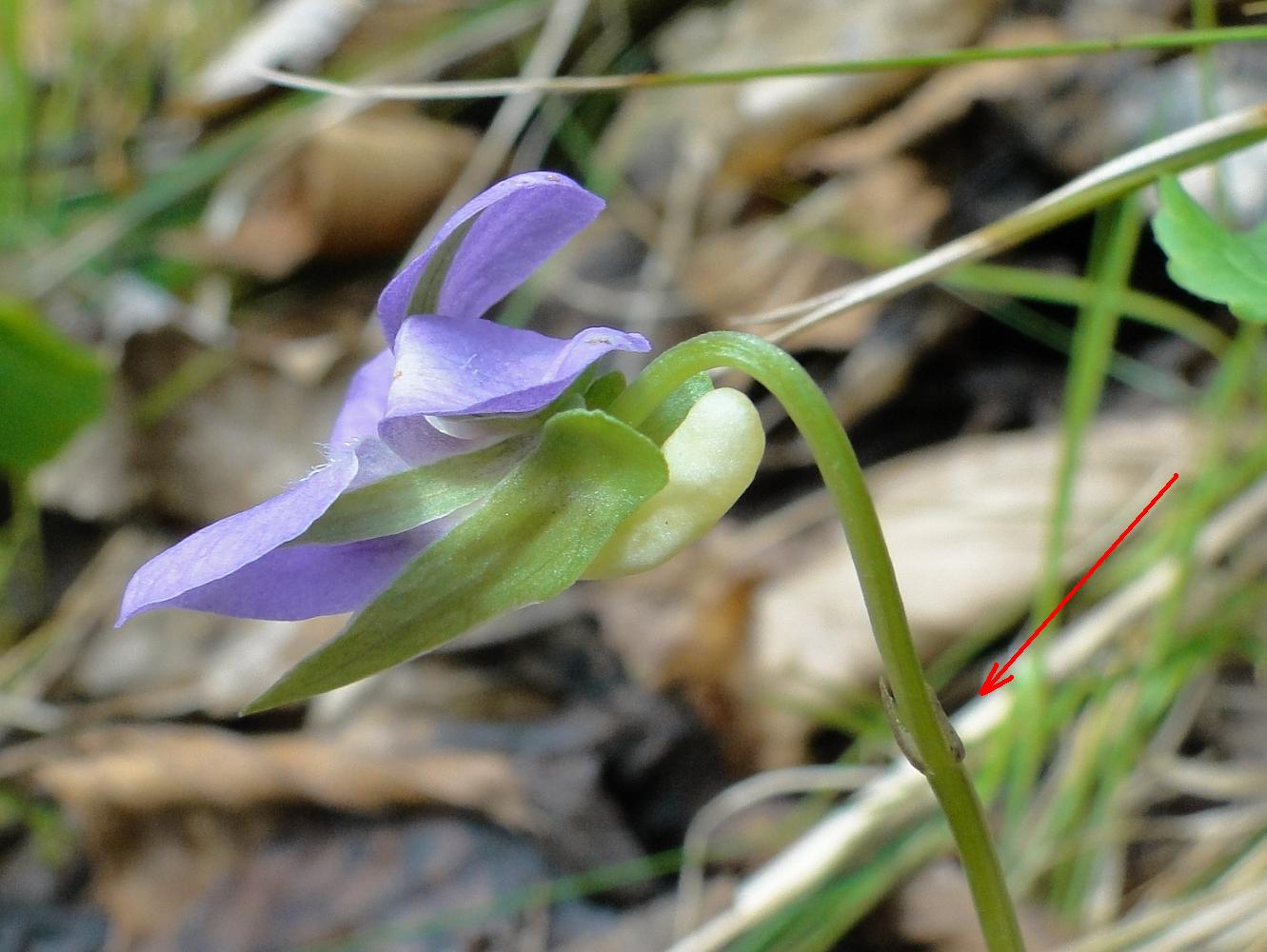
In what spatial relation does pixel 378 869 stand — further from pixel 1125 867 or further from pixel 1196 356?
pixel 1196 356

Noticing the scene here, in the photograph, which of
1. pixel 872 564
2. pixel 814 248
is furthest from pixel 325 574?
pixel 814 248

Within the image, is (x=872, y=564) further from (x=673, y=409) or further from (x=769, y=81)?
(x=769, y=81)

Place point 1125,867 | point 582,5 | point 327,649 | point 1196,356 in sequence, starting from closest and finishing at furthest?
point 327,649 → point 1125,867 → point 1196,356 → point 582,5


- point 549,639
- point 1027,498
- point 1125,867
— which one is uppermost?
point 549,639

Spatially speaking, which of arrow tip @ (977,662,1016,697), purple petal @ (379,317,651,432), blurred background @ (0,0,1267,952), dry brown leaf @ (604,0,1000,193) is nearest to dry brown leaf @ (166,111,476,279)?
blurred background @ (0,0,1267,952)

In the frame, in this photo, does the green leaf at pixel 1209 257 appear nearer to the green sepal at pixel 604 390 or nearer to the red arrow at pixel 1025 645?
the green sepal at pixel 604 390

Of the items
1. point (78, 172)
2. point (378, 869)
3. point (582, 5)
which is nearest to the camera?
point (378, 869)

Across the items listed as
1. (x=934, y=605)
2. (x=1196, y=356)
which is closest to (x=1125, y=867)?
(x=934, y=605)

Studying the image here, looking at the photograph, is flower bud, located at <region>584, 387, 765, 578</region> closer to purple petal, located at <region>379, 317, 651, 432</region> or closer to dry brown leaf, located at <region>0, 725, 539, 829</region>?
purple petal, located at <region>379, 317, 651, 432</region>
